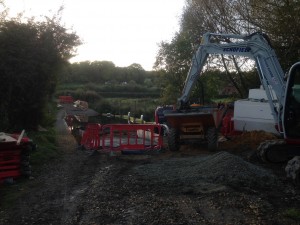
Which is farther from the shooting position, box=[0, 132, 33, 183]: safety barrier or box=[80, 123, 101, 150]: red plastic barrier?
box=[80, 123, 101, 150]: red plastic barrier

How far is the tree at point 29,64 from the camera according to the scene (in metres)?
15.6

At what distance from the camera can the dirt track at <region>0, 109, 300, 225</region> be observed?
6.63m

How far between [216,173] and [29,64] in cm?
979

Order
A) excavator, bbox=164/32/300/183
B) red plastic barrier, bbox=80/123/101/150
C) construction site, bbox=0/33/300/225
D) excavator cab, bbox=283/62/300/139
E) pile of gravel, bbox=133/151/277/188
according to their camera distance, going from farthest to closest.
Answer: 1. red plastic barrier, bbox=80/123/101/150
2. excavator, bbox=164/32/300/183
3. excavator cab, bbox=283/62/300/139
4. pile of gravel, bbox=133/151/277/188
5. construction site, bbox=0/33/300/225

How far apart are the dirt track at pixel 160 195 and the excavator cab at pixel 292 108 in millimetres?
947

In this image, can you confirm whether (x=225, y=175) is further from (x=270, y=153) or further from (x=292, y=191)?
(x=270, y=153)

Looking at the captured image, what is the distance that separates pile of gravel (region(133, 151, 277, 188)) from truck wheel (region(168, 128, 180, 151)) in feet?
11.7

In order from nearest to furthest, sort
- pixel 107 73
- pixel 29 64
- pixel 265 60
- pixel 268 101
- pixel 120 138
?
pixel 265 60, pixel 268 101, pixel 120 138, pixel 29 64, pixel 107 73

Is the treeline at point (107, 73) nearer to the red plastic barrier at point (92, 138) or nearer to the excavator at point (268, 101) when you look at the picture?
the red plastic barrier at point (92, 138)

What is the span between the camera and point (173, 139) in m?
14.5

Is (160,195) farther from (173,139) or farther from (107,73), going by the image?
(107,73)

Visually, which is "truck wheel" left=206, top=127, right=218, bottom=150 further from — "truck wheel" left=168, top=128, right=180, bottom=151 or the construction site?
"truck wheel" left=168, top=128, right=180, bottom=151

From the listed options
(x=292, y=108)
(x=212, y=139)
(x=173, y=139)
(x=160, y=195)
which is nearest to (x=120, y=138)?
(x=173, y=139)

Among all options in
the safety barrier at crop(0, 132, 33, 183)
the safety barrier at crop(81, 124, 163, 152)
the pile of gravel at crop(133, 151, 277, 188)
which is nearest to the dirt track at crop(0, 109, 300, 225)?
the pile of gravel at crop(133, 151, 277, 188)
